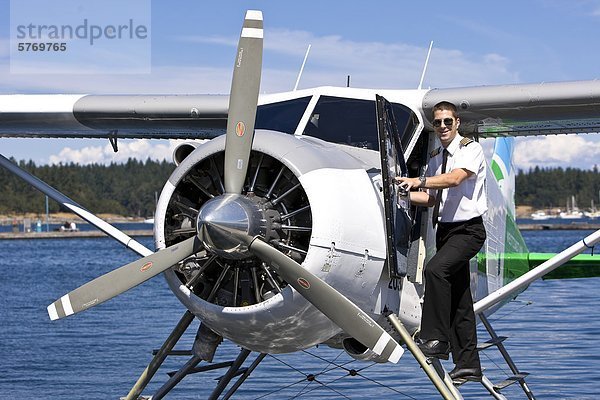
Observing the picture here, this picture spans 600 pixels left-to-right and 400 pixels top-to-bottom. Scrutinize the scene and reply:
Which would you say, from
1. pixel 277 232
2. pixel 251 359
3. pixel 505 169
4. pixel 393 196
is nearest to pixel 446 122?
pixel 393 196

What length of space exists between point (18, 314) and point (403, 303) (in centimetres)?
1900

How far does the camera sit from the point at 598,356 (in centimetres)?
1576

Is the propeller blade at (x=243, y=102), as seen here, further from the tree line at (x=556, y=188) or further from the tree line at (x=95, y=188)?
the tree line at (x=556, y=188)

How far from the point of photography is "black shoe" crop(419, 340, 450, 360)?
641 centimetres

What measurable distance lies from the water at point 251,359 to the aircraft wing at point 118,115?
2.87 m

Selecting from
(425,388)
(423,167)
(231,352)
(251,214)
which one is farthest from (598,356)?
(251,214)

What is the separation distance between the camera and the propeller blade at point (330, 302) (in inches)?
226

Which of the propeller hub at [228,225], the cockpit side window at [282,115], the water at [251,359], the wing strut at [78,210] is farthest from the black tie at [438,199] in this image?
the water at [251,359]

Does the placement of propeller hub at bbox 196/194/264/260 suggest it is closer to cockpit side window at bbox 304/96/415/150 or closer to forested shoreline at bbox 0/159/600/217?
cockpit side window at bbox 304/96/415/150

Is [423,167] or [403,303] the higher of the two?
[423,167]

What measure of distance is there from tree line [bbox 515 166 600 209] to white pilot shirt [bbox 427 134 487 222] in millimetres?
159893

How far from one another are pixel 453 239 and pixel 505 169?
17.1 feet

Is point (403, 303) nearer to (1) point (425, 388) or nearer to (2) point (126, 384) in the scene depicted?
(1) point (425, 388)

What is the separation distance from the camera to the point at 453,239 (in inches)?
251
